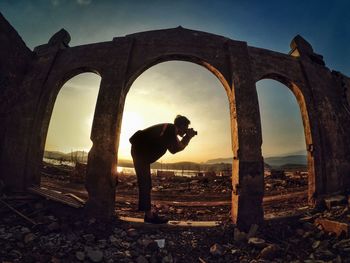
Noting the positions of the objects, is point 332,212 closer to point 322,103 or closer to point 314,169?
point 314,169

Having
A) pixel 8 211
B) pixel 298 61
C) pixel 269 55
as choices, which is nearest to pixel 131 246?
pixel 8 211

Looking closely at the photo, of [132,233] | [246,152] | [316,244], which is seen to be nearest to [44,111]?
[132,233]

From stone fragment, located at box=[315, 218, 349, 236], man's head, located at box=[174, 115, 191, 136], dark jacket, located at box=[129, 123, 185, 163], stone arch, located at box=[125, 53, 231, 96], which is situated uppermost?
stone arch, located at box=[125, 53, 231, 96]

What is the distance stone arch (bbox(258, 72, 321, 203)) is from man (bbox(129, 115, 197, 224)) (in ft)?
10.1

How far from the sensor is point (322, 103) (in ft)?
19.8

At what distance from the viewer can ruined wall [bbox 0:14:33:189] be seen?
17.4 ft

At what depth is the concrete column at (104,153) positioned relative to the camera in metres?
4.41

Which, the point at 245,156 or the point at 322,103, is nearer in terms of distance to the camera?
the point at 245,156

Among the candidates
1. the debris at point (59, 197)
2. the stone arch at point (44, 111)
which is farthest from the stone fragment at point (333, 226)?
the stone arch at point (44, 111)

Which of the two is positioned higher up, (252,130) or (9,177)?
(252,130)

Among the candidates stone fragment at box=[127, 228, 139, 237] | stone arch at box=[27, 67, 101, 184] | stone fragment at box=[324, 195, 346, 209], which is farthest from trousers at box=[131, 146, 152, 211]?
stone fragment at box=[324, 195, 346, 209]

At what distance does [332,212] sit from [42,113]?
7.55m

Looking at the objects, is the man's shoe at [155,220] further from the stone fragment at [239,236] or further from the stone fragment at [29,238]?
the stone fragment at [29,238]

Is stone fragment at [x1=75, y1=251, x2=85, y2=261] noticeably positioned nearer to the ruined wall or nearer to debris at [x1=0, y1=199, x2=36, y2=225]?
debris at [x1=0, y1=199, x2=36, y2=225]
